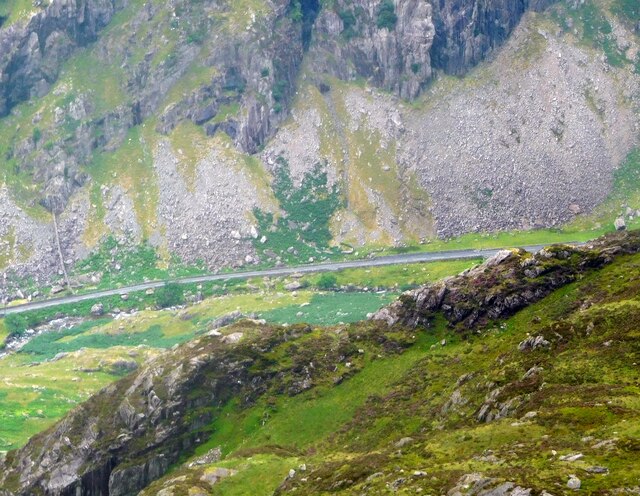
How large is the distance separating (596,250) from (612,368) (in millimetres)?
42057

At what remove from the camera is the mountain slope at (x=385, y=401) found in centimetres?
7994

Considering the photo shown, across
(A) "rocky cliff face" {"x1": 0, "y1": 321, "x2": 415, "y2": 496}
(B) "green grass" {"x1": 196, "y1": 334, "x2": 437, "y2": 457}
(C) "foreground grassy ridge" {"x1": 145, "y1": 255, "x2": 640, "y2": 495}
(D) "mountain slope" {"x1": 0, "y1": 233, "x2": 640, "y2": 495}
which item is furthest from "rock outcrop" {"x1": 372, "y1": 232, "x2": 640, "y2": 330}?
(A) "rocky cliff face" {"x1": 0, "y1": 321, "x2": 415, "y2": 496}

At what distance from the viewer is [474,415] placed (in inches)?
3720

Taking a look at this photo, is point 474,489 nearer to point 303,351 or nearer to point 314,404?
point 314,404

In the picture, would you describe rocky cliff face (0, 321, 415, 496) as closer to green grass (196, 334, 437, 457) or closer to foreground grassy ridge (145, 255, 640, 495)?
green grass (196, 334, 437, 457)

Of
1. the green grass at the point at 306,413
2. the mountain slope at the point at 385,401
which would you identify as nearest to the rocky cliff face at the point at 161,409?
the mountain slope at the point at 385,401

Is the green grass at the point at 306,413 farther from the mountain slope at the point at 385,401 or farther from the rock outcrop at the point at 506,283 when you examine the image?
the rock outcrop at the point at 506,283

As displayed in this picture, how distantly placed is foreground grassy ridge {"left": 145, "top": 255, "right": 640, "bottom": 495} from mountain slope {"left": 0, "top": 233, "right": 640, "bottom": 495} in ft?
0.78

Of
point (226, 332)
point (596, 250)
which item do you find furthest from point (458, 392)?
point (226, 332)

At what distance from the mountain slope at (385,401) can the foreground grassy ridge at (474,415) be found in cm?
24

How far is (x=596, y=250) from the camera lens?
128 metres

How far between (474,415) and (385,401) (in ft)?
77.5

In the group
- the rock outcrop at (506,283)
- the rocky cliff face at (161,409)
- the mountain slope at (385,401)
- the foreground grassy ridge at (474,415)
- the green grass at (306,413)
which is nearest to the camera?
the foreground grassy ridge at (474,415)

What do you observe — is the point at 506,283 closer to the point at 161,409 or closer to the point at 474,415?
the point at 474,415
